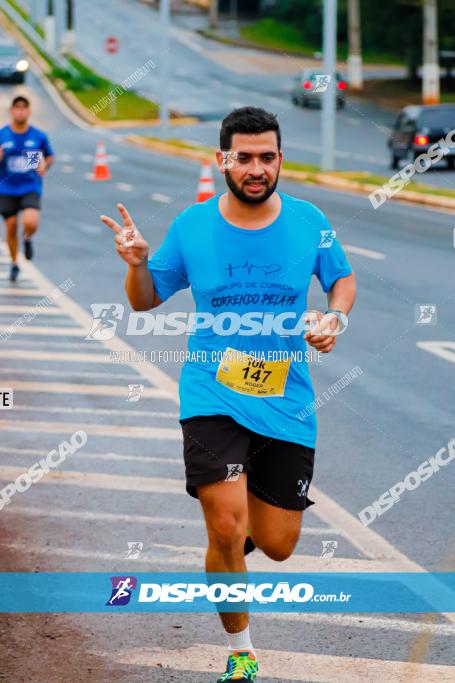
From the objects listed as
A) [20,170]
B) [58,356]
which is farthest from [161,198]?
[58,356]

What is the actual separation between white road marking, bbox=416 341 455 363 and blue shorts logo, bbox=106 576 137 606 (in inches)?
247

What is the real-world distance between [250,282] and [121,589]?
1778 millimetres

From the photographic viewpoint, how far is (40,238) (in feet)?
75.5

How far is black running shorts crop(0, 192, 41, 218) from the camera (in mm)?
17656

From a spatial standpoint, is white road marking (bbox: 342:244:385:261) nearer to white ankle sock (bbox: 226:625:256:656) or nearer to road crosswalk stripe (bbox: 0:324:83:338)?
road crosswalk stripe (bbox: 0:324:83:338)

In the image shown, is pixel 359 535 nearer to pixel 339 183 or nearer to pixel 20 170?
pixel 20 170

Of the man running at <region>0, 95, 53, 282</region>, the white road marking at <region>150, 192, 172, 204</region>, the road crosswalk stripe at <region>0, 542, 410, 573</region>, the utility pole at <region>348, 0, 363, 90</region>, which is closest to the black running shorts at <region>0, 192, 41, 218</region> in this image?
the man running at <region>0, 95, 53, 282</region>

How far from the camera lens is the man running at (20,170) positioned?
56.1 feet

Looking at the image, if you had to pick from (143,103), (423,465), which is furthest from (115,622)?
(143,103)

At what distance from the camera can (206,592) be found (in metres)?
6.86

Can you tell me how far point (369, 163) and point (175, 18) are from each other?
204ft

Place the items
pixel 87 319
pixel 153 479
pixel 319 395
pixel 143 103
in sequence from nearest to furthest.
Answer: pixel 153 479
pixel 319 395
pixel 87 319
pixel 143 103

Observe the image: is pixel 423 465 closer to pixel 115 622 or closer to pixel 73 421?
pixel 73 421

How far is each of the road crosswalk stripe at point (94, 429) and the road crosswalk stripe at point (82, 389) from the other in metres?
1.02
